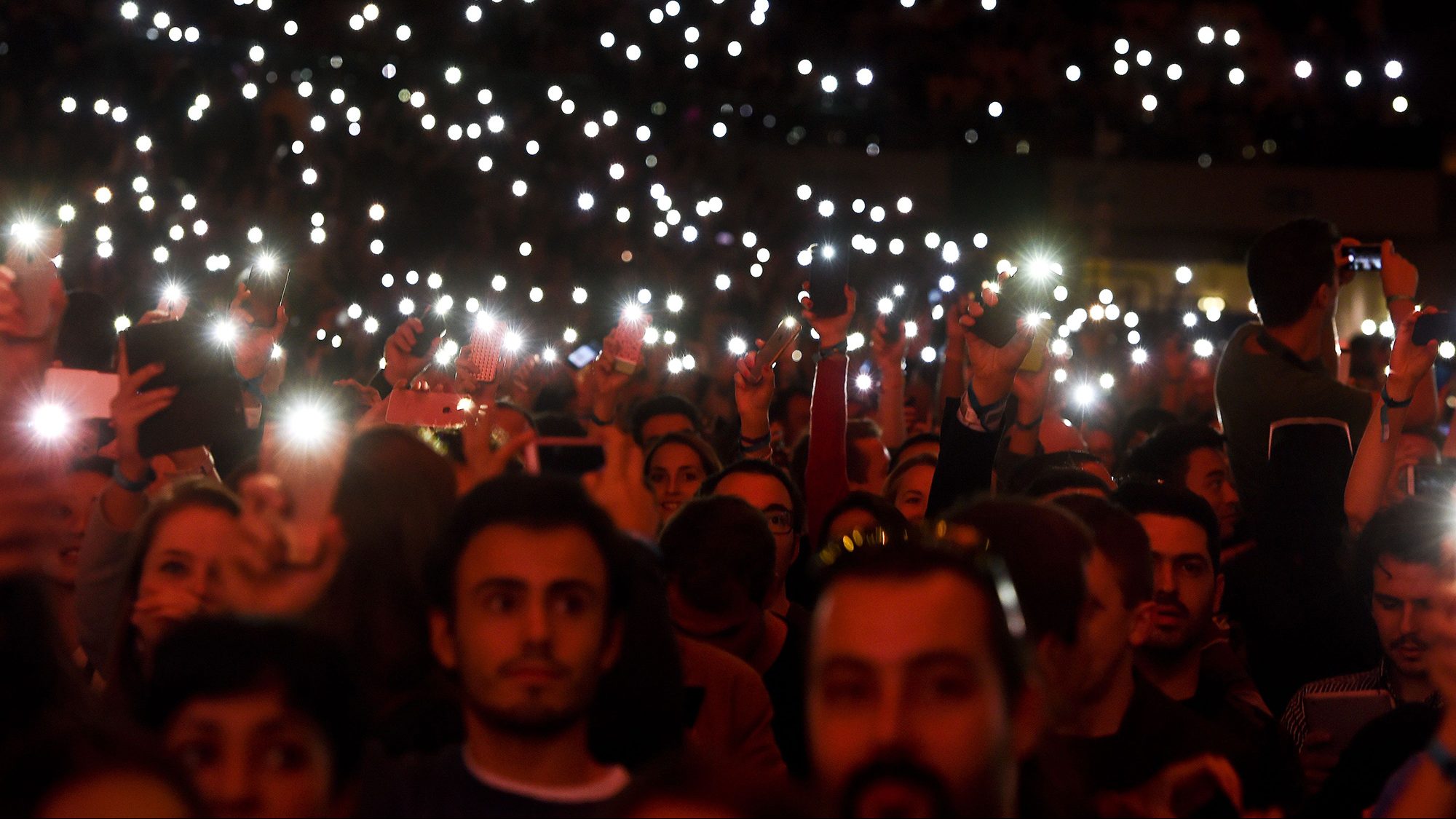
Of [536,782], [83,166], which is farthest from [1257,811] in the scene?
[83,166]

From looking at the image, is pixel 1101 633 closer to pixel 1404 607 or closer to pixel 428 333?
pixel 1404 607

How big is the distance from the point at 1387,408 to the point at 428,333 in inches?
115

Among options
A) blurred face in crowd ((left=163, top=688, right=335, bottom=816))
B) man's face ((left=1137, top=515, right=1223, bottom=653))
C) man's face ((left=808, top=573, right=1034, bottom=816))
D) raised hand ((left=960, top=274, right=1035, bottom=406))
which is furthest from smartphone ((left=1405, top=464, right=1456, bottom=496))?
blurred face in crowd ((left=163, top=688, right=335, bottom=816))

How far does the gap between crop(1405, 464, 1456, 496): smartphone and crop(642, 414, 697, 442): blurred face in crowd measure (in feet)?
8.70

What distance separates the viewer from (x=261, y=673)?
2258 millimetres

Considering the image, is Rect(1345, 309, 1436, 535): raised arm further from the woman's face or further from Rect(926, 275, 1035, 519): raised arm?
the woman's face

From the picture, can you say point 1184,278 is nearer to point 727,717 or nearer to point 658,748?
point 727,717

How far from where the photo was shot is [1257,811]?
288 cm

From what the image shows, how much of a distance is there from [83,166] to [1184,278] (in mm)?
6106

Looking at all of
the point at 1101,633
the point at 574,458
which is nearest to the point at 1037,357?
the point at 574,458

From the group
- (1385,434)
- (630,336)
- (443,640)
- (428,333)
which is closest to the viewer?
(443,640)

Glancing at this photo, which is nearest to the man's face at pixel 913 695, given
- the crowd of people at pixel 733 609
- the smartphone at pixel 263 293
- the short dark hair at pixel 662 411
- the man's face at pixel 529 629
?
the crowd of people at pixel 733 609

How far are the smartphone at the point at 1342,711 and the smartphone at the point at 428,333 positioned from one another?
9.56 ft

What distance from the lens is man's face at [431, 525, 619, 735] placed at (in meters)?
2.38
